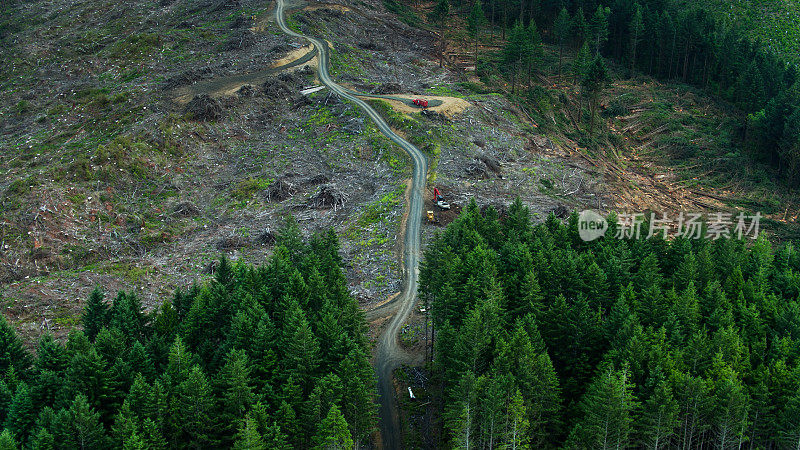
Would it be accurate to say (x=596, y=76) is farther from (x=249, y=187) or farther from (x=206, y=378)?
(x=206, y=378)

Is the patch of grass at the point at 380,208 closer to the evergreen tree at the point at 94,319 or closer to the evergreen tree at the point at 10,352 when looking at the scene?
the evergreen tree at the point at 94,319

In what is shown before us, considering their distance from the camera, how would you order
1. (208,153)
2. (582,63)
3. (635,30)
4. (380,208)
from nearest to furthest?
(380,208) → (208,153) → (582,63) → (635,30)

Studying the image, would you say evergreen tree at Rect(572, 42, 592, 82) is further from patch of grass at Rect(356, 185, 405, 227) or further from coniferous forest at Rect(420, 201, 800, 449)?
coniferous forest at Rect(420, 201, 800, 449)

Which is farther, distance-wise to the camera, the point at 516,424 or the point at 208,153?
the point at 208,153

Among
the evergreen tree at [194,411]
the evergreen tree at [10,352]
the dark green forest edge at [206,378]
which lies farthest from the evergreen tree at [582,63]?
the evergreen tree at [10,352]

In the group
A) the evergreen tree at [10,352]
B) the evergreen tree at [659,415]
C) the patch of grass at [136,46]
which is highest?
the patch of grass at [136,46]

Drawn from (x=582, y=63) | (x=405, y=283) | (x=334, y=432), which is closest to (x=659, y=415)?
(x=334, y=432)
